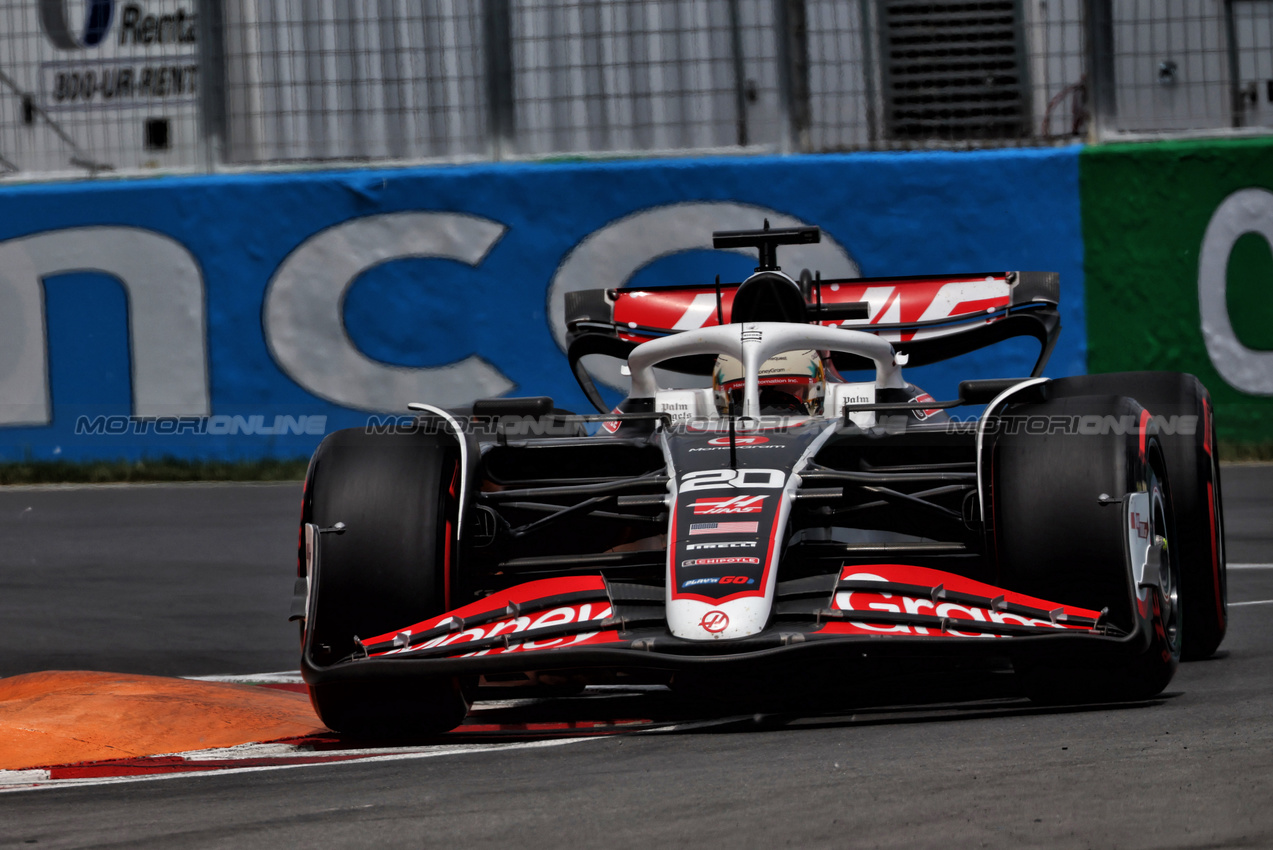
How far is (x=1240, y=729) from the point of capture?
382cm

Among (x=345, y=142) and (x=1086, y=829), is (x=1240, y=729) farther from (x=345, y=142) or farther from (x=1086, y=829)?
(x=345, y=142)

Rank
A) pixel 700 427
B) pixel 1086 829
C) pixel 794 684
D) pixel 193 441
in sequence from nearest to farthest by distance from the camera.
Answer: pixel 1086 829 < pixel 794 684 < pixel 700 427 < pixel 193 441

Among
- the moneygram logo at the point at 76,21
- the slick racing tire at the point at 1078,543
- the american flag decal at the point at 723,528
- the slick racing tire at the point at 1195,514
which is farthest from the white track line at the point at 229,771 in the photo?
the moneygram logo at the point at 76,21

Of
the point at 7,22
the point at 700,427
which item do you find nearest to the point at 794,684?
the point at 700,427

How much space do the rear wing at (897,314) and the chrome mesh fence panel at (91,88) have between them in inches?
244

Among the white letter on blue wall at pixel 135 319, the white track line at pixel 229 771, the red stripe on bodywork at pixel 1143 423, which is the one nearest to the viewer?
the white track line at pixel 229 771

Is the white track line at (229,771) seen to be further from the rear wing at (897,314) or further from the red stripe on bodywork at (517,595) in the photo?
the rear wing at (897,314)

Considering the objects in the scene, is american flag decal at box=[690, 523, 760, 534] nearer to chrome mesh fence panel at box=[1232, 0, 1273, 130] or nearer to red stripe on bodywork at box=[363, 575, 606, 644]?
red stripe on bodywork at box=[363, 575, 606, 644]

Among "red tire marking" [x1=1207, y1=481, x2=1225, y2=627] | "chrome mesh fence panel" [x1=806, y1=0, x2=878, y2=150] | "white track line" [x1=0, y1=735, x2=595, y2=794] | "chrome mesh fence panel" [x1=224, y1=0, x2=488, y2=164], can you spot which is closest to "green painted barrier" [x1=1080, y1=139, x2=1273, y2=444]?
"chrome mesh fence panel" [x1=806, y1=0, x2=878, y2=150]

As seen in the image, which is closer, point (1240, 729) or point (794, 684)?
point (1240, 729)

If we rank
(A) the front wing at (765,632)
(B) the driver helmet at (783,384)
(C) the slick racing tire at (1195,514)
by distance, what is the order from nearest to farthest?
(A) the front wing at (765,632)
(C) the slick racing tire at (1195,514)
(B) the driver helmet at (783,384)

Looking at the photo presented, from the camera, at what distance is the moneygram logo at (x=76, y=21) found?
12.6 metres

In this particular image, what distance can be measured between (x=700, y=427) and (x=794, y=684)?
51.7 inches

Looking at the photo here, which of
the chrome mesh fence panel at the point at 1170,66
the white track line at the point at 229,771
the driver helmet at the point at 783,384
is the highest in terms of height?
the chrome mesh fence panel at the point at 1170,66
